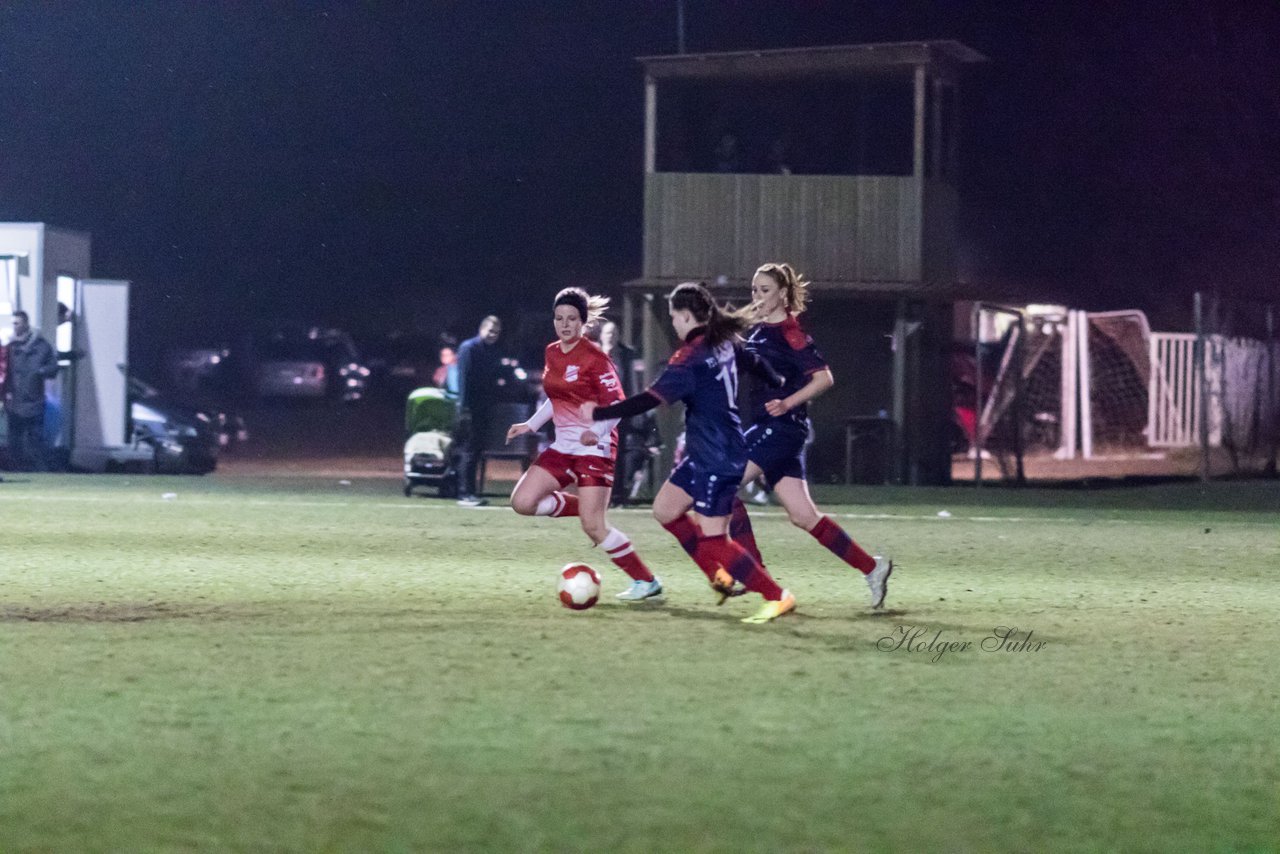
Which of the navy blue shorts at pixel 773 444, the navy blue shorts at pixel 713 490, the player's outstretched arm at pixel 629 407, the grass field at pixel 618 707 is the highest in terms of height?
the player's outstretched arm at pixel 629 407

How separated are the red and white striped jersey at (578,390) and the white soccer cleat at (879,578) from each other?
1.59 metres

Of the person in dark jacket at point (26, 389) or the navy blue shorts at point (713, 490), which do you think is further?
the person in dark jacket at point (26, 389)

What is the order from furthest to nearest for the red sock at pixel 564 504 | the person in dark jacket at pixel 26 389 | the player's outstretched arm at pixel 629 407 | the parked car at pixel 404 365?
the parked car at pixel 404 365 → the person in dark jacket at pixel 26 389 → the red sock at pixel 564 504 → the player's outstretched arm at pixel 629 407

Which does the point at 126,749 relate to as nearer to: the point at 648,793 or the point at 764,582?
the point at 648,793

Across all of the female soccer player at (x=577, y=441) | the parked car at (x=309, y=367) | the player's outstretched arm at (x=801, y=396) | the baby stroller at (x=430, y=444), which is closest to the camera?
the player's outstretched arm at (x=801, y=396)

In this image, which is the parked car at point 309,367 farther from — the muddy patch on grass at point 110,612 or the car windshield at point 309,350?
the muddy patch on grass at point 110,612

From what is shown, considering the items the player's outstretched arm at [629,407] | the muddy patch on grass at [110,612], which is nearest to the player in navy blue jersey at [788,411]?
the player's outstretched arm at [629,407]

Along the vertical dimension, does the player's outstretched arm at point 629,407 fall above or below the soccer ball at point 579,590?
above

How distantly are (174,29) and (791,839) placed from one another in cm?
3758

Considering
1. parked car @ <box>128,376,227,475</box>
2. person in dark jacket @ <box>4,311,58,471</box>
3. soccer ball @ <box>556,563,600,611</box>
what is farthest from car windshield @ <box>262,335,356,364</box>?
soccer ball @ <box>556,563,600,611</box>

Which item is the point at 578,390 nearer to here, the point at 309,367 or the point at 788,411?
the point at 788,411

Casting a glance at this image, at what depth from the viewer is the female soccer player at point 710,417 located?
9.61m

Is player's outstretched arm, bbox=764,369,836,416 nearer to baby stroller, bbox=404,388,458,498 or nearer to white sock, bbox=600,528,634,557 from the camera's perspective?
white sock, bbox=600,528,634,557

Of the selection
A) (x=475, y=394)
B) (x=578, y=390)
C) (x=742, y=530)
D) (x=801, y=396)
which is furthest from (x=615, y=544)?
(x=475, y=394)
